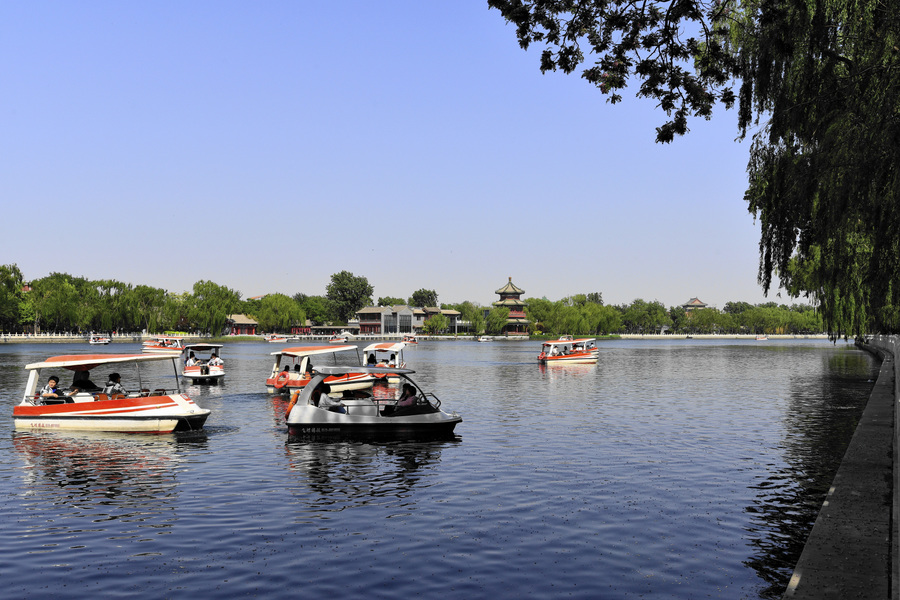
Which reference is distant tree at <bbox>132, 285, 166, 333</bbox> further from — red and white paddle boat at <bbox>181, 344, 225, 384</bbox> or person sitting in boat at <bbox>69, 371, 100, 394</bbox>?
person sitting in boat at <bbox>69, 371, 100, 394</bbox>

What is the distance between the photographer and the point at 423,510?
15.5 m

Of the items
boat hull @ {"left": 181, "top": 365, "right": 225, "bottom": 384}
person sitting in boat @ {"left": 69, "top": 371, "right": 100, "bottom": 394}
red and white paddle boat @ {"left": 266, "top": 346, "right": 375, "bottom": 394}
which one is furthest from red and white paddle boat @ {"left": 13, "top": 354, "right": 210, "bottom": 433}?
boat hull @ {"left": 181, "top": 365, "right": 225, "bottom": 384}

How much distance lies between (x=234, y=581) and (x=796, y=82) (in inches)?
550

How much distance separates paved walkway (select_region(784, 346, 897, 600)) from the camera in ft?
30.2

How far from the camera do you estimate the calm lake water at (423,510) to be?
11109 mm

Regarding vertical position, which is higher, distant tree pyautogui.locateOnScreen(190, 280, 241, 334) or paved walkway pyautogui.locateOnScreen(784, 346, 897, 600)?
distant tree pyautogui.locateOnScreen(190, 280, 241, 334)

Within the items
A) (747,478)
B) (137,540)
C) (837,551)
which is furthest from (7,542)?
(747,478)

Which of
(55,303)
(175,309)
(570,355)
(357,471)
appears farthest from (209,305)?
(357,471)

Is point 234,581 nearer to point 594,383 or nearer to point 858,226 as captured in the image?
point 858,226

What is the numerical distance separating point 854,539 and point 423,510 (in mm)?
7762

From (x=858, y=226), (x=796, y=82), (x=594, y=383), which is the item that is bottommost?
(x=594, y=383)

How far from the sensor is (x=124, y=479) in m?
18.7

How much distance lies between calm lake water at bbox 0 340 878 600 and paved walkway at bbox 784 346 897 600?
2.43ft

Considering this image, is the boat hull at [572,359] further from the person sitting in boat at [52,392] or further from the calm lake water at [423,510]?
the person sitting in boat at [52,392]
